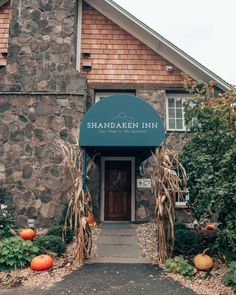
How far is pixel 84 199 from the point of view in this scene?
20.5 feet

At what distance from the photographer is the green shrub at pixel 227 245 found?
5567 mm

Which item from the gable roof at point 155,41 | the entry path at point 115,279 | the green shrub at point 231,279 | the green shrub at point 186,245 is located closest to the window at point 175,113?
the gable roof at point 155,41

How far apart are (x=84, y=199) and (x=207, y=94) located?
172 inches

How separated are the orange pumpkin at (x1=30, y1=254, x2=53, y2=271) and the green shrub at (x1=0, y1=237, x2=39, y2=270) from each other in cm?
28

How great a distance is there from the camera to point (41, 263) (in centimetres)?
565

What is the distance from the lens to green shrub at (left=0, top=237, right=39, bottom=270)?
5.71 m

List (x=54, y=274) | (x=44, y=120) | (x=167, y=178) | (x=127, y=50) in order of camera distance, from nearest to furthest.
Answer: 1. (x=54, y=274)
2. (x=167, y=178)
3. (x=44, y=120)
4. (x=127, y=50)

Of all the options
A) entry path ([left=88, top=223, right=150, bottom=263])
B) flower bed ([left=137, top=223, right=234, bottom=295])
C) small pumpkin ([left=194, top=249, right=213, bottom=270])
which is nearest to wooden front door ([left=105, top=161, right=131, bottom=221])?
entry path ([left=88, top=223, right=150, bottom=263])

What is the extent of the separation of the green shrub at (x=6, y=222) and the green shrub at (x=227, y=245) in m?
5.41

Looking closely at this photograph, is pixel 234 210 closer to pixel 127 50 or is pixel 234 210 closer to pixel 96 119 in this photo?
pixel 96 119

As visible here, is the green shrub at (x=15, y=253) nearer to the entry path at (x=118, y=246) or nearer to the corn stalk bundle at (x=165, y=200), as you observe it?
the entry path at (x=118, y=246)

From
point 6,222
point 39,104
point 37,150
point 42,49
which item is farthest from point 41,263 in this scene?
point 42,49

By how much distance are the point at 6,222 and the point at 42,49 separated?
6.30 metres

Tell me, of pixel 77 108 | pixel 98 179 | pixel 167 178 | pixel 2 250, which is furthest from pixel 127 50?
pixel 2 250
